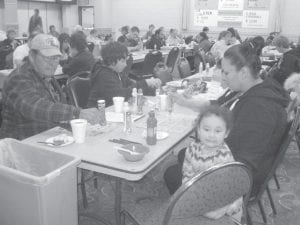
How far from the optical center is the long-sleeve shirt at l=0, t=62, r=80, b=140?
215cm

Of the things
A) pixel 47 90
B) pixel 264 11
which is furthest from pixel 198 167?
pixel 264 11

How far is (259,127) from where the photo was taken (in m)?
1.75

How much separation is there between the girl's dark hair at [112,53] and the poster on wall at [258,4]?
1012 centimetres

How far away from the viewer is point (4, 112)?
2322 millimetres

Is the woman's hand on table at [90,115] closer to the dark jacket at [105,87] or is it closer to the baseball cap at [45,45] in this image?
the baseball cap at [45,45]

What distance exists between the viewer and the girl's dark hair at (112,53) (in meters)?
2.98

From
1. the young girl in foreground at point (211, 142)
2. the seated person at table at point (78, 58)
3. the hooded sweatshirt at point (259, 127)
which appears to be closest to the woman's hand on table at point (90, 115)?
the young girl in foreground at point (211, 142)

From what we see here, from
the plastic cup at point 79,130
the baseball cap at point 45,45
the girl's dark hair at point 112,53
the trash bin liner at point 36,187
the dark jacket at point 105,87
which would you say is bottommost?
the trash bin liner at point 36,187

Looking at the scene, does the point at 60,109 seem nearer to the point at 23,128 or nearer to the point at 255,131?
the point at 23,128

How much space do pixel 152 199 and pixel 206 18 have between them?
35.7 ft

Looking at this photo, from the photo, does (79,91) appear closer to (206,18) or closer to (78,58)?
(78,58)

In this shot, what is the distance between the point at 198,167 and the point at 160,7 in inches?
490

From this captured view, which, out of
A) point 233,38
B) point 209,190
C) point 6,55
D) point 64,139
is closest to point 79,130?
point 64,139

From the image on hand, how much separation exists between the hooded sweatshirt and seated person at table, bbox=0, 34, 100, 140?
90 centimetres
